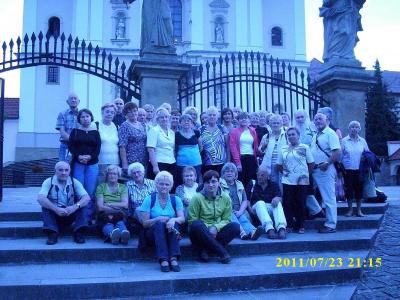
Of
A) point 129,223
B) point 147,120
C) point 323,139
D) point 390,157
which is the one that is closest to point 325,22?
point 323,139

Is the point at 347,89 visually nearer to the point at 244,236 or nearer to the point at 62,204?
the point at 244,236

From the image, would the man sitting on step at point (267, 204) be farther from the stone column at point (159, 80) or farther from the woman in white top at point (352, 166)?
the stone column at point (159, 80)

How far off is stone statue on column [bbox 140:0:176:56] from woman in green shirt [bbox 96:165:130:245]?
372 centimetres

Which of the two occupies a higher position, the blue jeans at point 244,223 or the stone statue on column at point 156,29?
the stone statue on column at point 156,29

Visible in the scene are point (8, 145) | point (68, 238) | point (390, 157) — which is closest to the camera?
point (68, 238)

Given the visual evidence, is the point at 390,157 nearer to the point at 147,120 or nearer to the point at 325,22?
the point at 325,22

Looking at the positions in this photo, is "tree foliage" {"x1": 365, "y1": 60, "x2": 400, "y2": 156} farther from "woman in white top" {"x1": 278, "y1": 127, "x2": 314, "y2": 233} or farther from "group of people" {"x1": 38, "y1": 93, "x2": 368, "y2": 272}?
"woman in white top" {"x1": 278, "y1": 127, "x2": 314, "y2": 233}

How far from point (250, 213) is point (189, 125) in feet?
5.36

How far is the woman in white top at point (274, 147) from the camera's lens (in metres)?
7.27

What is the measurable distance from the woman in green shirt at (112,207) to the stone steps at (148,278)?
0.39 metres

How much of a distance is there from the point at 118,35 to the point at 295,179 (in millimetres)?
28519

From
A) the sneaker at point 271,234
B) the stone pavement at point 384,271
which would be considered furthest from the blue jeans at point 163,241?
the stone pavement at point 384,271

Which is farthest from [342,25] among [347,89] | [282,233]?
[282,233]

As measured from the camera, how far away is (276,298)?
4.90 meters
